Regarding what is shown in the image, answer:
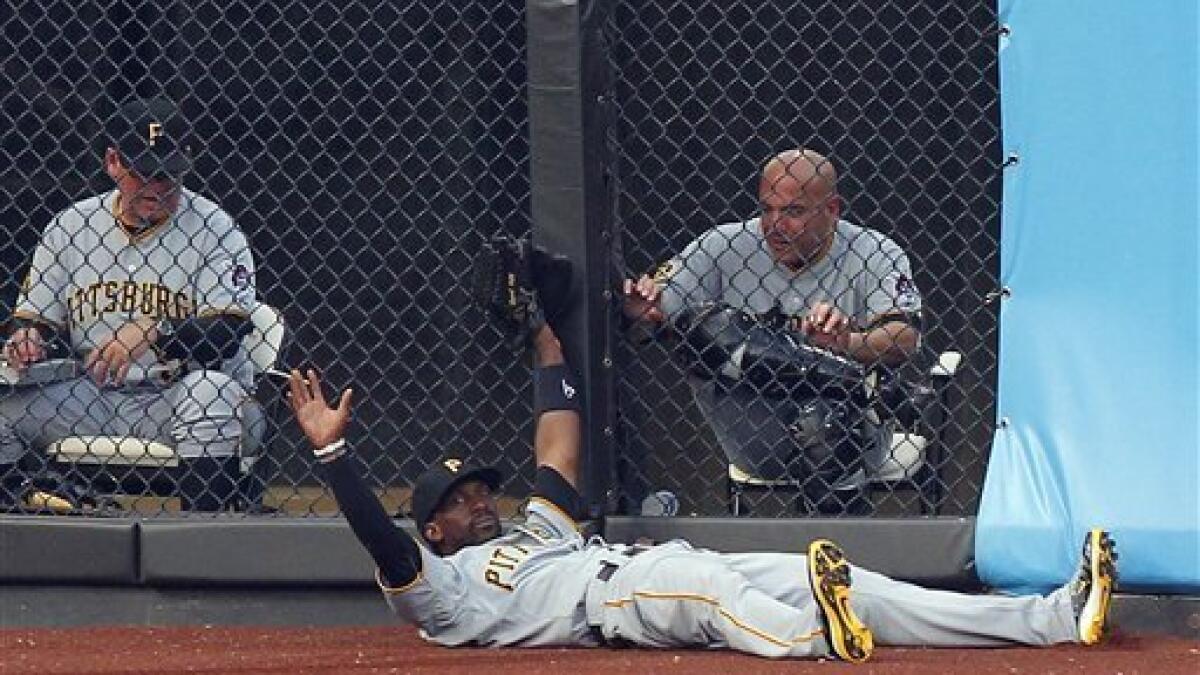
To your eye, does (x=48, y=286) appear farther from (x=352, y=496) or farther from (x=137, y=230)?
(x=352, y=496)

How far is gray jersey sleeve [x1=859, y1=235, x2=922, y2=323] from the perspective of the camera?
244 inches

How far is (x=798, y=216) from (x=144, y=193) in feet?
6.04

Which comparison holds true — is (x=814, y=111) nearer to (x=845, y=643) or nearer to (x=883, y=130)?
(x=883, y=130)

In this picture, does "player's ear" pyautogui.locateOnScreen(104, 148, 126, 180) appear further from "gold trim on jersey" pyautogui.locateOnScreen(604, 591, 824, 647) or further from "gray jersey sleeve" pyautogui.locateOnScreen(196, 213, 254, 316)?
"gold trim on jersey" pyautogui.locateOnScreen(604, 591, 824, 647)

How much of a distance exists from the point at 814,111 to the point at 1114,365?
96.0 inches

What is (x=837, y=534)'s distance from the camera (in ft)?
19.9

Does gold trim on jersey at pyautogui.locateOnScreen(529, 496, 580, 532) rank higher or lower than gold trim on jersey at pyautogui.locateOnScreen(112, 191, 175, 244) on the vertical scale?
lower

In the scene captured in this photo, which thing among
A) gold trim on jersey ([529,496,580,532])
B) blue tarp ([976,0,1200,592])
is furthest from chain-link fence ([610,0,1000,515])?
gold trim on jersey ([529,496,580,532])

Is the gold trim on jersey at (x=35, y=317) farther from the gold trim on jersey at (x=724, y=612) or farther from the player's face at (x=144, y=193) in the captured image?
the gold trim on jersey at (x=724, y=612)

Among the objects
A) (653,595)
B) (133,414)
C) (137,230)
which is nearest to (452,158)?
(137,230)

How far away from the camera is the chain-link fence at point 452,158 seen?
7.81m

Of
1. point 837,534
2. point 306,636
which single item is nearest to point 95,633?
point 306,636

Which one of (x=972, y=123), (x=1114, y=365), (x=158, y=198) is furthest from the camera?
(x=972, y=123)

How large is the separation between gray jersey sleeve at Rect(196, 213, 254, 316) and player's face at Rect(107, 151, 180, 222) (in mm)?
171
